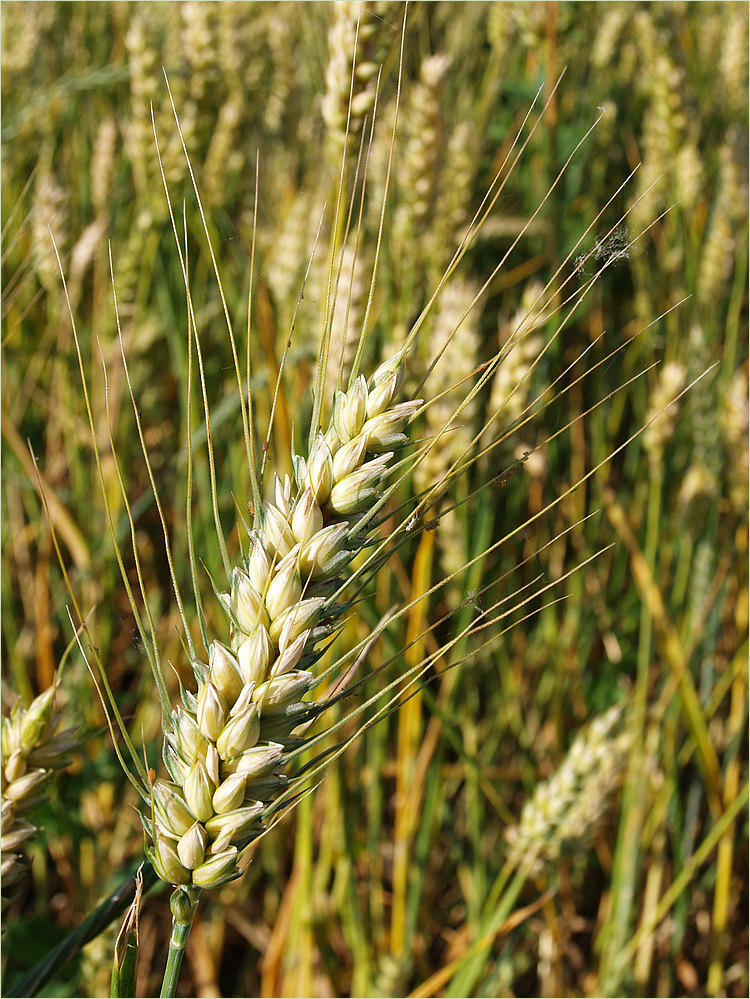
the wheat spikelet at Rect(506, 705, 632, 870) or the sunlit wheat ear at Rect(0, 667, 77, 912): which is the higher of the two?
the sunlit wheat ear at Rect(0, 667, 77, 912)

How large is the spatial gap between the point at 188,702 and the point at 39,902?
75 centimetres

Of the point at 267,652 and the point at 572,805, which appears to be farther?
the point at 572,805

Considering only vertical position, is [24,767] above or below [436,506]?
above

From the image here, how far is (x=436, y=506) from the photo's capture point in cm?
89

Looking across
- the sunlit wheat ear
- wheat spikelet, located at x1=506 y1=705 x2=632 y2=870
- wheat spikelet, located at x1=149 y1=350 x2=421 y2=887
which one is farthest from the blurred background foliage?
wheat spikelet, located at x1=149 y1=350 x2=421 y2=887

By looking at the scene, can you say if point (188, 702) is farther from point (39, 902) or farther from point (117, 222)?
point (117, 222)

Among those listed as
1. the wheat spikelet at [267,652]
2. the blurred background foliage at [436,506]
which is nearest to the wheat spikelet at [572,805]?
the blurred background foliage at [436,506]

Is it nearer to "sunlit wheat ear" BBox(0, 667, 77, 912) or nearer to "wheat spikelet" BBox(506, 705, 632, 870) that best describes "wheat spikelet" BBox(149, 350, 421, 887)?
"sunlit wheat ear" BBox(0, 667, 77, 912)

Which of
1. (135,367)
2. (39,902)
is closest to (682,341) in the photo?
(135,367)

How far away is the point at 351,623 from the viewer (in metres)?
0.83

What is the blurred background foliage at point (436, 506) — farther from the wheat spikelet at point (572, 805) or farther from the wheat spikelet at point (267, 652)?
the wheat spikelet at point (267, 652)

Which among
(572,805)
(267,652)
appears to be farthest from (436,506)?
(267,652)

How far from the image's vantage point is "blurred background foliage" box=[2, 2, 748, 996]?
890 millimetres

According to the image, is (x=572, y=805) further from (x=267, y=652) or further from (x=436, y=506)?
(x=267, y=652)
